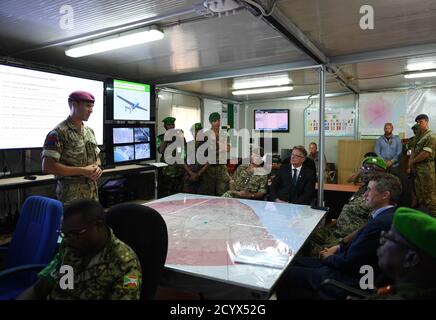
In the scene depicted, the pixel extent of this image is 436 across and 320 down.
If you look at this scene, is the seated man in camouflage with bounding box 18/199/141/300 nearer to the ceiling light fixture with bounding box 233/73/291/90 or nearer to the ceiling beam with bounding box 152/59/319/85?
the ceiling beam with bounding box 152/59/319/85

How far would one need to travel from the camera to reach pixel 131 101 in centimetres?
482

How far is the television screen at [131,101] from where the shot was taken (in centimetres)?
454

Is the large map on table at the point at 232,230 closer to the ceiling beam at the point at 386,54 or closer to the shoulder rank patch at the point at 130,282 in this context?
the shoulder rank patch at the point at 130,282

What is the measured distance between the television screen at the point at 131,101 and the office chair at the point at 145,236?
3.29 m

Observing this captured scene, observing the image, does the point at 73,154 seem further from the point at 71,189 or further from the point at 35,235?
the point at 35,235

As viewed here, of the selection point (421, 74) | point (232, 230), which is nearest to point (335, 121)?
point (421, 74)

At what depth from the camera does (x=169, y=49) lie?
11.3ft

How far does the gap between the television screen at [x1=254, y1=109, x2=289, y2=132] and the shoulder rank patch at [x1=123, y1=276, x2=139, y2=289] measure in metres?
7.11

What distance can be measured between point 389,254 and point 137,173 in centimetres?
406

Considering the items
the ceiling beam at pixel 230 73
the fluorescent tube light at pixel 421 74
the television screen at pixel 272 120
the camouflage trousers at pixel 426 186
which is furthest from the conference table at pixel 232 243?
the television screen at pixel 272 120

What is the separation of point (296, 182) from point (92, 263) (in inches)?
107

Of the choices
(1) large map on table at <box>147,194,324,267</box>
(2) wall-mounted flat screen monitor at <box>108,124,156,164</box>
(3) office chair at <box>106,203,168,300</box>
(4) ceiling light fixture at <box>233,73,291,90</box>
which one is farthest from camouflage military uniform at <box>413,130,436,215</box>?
(3) office chair at <box>106,203,168,300</box>

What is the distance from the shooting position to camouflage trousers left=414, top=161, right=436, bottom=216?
474cm
